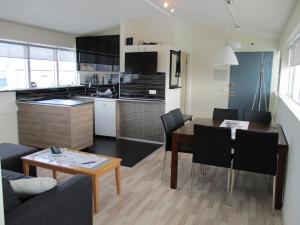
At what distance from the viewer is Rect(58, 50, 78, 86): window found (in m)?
6.26

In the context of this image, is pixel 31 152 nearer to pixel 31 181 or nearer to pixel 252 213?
pixel 31 181

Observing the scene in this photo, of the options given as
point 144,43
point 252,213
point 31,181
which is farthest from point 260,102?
point 31,181

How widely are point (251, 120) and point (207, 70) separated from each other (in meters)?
3.05

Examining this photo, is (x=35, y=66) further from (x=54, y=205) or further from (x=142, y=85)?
(x=54, y=205)

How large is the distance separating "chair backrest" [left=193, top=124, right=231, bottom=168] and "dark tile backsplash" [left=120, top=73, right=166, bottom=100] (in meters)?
2.29

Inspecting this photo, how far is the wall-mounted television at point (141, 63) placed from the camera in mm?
5281

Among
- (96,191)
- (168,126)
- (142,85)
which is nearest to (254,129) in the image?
(168,126)

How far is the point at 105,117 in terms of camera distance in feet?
18.9

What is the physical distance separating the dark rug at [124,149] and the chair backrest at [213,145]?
140 centimetres

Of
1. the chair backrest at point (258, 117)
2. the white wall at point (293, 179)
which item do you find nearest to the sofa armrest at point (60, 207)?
the white wall at point (293, 179)

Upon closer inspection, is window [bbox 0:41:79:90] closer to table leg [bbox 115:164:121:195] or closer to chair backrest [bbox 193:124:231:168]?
table leg [bbox 115:164:121:195]

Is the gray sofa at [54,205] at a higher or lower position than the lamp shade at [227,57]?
lower

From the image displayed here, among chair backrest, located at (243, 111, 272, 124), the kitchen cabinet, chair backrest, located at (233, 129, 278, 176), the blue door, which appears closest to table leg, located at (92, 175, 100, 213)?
chair backrest, located at (233, 129, 278, 176)

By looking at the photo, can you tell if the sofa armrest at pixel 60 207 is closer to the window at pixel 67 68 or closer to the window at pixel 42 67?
the window at pixel 42 67
